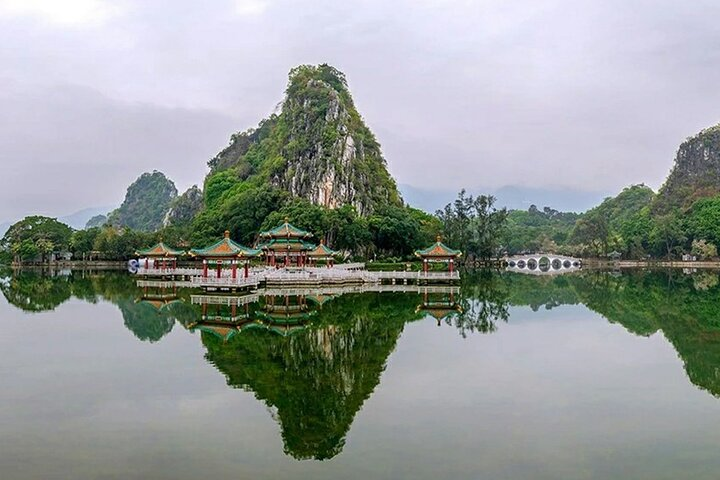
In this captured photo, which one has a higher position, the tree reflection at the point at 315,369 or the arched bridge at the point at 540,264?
the arched bridge at the point at 540,264

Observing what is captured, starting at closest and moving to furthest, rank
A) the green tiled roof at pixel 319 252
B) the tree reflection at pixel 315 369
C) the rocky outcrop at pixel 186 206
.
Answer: the tree reflection at pixel 315 369 < the green tiled roof at pixel 319 252 < the rocky outcrop at pixel 186 206

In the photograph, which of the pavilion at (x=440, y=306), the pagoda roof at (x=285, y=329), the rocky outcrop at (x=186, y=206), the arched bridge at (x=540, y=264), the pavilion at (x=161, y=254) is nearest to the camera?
the pagoda roof at (x=285, y=329)

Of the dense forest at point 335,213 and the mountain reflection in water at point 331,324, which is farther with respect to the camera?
the dense forest at point 335,213

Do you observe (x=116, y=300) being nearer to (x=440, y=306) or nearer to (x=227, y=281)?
(x=227, y=281)

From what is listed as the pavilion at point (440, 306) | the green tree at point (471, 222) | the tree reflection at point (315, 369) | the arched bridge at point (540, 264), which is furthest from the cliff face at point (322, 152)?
the tree reflection at point (315, 369)

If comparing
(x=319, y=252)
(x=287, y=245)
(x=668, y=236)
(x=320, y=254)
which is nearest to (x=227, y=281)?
(x=287, y=245)

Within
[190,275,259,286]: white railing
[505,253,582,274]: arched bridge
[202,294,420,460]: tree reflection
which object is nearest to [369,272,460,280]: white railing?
[190,275,259,286]: white railing

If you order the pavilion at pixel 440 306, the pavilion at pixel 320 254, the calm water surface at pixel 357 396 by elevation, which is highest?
the pavilion at pixel 320 254

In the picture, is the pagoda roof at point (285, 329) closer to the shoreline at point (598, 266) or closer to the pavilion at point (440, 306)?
the pavilion at point (440, 306)

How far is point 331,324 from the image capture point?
74.0 ft

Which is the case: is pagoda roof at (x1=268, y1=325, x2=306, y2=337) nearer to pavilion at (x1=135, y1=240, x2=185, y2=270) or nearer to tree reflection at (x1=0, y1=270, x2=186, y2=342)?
tree reflection at (x1=0, y1=270, x2=186, y2=342)

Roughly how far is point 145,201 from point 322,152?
83.7 metres

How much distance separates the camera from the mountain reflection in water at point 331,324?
1227cm

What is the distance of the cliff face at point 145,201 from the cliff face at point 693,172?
98332mm
